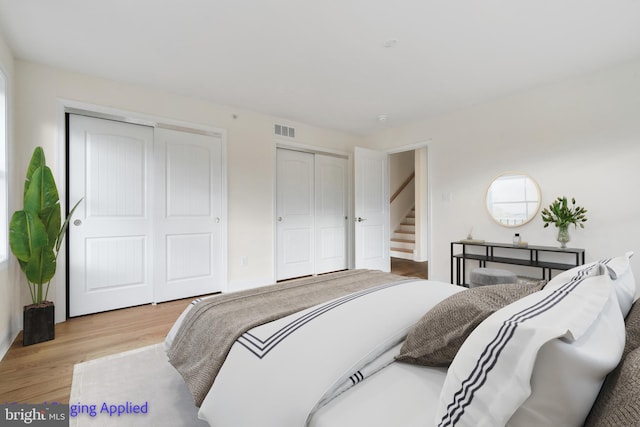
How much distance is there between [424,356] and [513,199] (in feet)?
10.8

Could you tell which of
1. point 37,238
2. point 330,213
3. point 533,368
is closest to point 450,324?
point 533,368

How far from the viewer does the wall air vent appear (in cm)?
430

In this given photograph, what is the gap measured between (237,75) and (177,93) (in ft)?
3.07

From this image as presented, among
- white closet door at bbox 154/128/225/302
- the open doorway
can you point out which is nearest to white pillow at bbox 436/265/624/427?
white closet door at bbox 154/128/225/302

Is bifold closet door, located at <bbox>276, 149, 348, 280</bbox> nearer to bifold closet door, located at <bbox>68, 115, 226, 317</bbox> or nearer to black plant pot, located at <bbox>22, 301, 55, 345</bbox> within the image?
bifold closet door, located at <bbox>68, 115, 226, 317</bbox>

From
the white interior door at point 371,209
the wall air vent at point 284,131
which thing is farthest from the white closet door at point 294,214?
the white interior door at point 371,209

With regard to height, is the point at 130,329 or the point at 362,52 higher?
the point at 362,52

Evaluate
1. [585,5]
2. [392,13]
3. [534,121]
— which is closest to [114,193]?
[392,13]

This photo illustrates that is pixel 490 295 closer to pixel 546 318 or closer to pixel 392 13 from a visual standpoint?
pixel 546 318

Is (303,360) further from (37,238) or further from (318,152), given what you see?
(318,152)

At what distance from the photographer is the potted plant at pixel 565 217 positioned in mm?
3023

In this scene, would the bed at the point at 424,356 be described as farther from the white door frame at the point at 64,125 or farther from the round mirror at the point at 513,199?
the round mirror at the point at 513,199

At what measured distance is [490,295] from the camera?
0.97 meters

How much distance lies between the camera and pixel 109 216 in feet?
10.2
